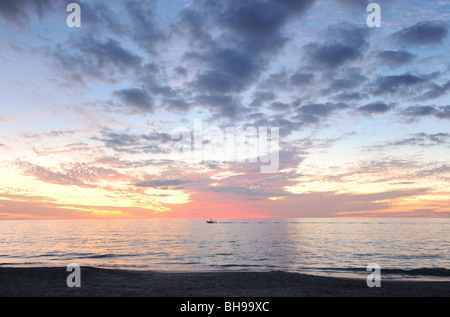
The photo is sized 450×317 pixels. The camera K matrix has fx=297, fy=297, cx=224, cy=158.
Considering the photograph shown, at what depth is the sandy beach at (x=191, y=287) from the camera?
68.7 feet

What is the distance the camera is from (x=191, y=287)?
78.1ft

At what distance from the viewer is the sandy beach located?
21.0 meters

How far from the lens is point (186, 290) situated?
22.4m

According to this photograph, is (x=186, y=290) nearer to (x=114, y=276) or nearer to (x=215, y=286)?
(x=215, y=286)
